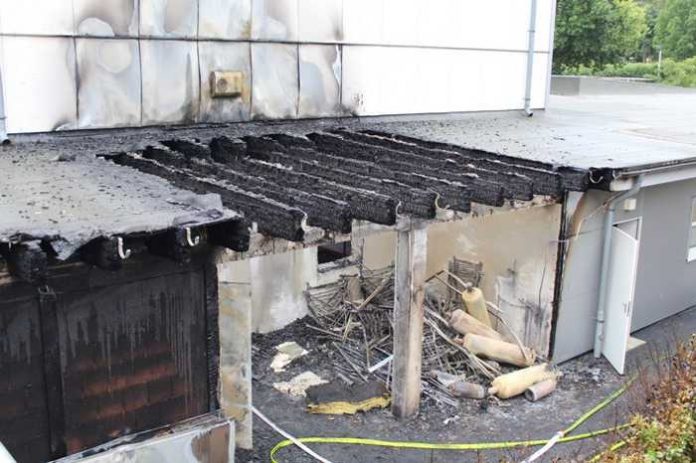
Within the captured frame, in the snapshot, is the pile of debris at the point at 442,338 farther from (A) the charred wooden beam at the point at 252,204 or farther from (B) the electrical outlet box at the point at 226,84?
(A) the charred wooden beam at the point at 252,204

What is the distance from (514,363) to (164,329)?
5886mm

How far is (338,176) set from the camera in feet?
27.5

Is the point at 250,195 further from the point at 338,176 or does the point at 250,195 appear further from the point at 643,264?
the point at 643,264

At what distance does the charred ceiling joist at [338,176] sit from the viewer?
691 centimetres

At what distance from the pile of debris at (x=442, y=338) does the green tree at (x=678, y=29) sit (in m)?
47.9

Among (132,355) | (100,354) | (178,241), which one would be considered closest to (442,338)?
(132,355)

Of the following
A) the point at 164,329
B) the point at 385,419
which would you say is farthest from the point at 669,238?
the point at 164,329

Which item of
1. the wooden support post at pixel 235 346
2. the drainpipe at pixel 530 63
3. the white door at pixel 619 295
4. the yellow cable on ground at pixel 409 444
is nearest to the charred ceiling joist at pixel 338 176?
the wooden support post at pixel 235 346

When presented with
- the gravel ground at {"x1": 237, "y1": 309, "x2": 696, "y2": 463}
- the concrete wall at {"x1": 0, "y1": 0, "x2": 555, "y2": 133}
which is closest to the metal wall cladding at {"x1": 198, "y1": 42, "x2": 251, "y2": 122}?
the concrete wall at {"x1": 0, "y1": 0, "x2": 555, "y2": 133}

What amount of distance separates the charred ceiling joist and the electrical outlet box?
81 centimetres

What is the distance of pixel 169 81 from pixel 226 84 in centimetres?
83

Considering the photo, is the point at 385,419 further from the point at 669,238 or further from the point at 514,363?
the point at 669,238

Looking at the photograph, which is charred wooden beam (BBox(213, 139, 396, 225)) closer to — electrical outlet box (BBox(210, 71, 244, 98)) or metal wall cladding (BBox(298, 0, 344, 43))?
→ electrical outlet box (BBox(210, 71, 244, 98))

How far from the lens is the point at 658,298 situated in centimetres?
1298
